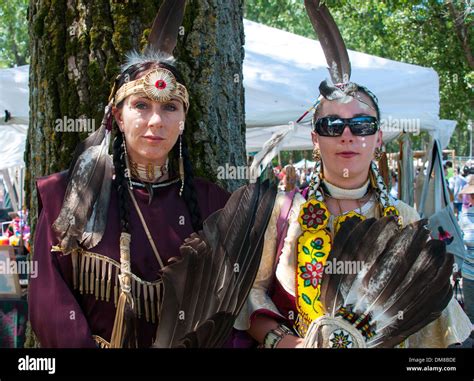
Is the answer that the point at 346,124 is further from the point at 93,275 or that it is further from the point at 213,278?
the point at 93,275

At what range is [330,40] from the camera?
2457 millimetres

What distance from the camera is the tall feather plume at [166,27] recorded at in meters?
2.42

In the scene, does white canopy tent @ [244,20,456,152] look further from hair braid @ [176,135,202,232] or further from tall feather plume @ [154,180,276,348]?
tall feather plume @ [154,180,276,348]

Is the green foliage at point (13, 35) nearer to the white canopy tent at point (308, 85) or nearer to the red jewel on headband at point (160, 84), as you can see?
the white canopy tent at point (308, 85)

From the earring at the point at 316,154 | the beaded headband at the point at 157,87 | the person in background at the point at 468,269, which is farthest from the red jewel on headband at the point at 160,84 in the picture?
the person in background at the point at 468,269

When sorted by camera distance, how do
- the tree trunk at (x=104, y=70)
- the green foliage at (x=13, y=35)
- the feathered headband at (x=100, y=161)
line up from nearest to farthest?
the feathered headband at (x=100, y=161)
the tree trunk at (x=104, y=70)
the green foliage at (x=13, y=35)

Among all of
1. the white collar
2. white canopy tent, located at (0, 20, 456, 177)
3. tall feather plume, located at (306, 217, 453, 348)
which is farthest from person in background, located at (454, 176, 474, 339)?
tall feather plume, located at (306, 217, 453, 348)

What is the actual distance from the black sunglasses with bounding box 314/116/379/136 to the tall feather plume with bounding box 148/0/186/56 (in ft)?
2.17

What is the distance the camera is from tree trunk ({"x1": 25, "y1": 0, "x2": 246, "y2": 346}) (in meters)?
2.84

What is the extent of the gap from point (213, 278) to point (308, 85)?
14.3 feet

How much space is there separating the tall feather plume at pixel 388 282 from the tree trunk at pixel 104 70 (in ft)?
3.42

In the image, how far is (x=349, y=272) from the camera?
2.12 metres

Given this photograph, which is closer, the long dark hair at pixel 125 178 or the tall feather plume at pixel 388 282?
the tall feather plume at pixel 388 282

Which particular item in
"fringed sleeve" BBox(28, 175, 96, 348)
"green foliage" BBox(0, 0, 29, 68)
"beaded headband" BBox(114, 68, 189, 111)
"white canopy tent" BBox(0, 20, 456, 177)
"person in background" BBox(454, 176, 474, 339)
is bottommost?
"person in background" BBox(454, 176, 474, 339)
